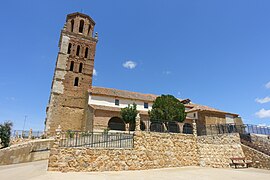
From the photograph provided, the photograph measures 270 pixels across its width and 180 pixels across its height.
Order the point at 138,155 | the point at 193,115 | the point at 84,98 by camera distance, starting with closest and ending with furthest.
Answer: the point at 138,155
the point at 84,98
the point at 193,115

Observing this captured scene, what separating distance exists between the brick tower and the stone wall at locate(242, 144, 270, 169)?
20052 mm

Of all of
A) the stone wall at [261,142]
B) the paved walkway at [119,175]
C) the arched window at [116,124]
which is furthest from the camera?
the arched window at [116,124]

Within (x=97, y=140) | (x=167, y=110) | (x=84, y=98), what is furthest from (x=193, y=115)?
(x=97, y=140)

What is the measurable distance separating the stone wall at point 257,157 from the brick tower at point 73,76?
20.1 metres

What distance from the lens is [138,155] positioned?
12.7m

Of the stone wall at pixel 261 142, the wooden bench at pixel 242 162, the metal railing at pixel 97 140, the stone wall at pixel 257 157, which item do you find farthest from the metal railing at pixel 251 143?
the metal railing at pixel 97 140

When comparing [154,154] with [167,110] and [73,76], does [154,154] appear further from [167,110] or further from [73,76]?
[73,76]

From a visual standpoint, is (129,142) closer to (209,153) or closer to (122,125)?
(209,153)

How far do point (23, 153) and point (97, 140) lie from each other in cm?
942

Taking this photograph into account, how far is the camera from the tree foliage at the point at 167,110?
22.5m

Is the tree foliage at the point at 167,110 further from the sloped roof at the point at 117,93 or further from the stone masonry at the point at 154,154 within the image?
the stone masonry at the point at 154,154

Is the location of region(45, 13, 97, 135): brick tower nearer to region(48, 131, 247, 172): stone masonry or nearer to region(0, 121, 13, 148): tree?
region(0, 121, 13, 148): tree

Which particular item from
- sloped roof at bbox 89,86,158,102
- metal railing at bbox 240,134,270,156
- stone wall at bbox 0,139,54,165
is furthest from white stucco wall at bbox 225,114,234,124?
stone wall at bbox 0,139,54,165

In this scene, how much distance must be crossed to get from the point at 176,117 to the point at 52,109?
57.5ft
